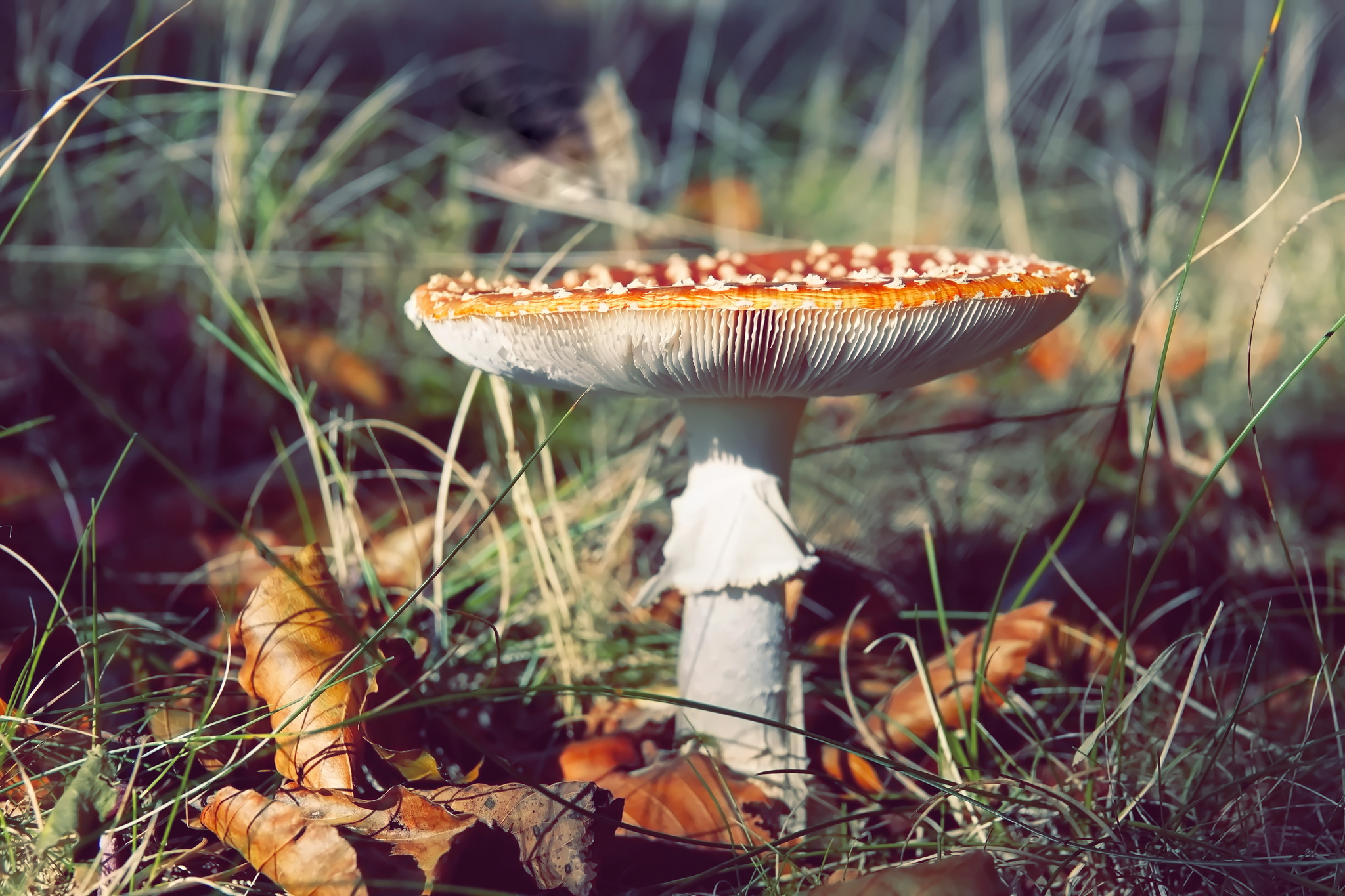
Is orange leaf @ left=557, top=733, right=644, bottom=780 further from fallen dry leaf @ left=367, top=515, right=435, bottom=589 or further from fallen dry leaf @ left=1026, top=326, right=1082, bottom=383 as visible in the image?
fallen dry leaf @ left=1026, top=326, right=1082, bottom=383

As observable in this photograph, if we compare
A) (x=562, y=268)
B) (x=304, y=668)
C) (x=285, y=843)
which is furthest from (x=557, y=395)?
(x=285, y=843)

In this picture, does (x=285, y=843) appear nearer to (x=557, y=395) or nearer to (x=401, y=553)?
(x=401, y=553)

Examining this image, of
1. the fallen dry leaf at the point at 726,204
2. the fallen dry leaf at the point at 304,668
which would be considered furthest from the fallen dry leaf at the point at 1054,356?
the fallen dry leaf at the point at 304,668

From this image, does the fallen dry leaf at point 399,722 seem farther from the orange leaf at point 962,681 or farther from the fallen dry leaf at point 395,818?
the orange leaf at point 962,681

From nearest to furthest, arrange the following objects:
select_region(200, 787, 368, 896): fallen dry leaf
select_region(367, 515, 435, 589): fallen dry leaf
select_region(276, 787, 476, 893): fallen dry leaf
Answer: select_region(200, 787, 368, 896): fallen dry leaf < select_region(276, 787, 476, 893): fallen dry leaf < select_region(367, 515, 435, 589): fallen dry leaf

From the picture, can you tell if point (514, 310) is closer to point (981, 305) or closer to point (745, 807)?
point (981, 305)

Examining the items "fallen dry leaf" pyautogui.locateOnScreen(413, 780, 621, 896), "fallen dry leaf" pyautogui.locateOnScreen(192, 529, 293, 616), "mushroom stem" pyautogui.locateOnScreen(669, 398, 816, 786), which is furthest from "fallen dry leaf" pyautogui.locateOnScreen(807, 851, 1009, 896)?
"fallen dry leaf" pyautogui.locateOnScreen(192, 529, 293, 616)

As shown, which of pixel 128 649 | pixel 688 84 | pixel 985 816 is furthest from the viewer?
pixel 688 84

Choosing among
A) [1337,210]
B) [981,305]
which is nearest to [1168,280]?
[981,305]
